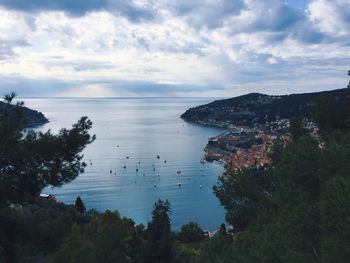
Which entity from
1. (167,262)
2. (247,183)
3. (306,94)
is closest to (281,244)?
(247,183)

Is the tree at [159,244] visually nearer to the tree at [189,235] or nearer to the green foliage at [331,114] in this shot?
the green foliage at [331,114]

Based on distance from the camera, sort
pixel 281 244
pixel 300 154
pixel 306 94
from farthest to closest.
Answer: pixel 306 94
pixel 300 154
pixel 281 244

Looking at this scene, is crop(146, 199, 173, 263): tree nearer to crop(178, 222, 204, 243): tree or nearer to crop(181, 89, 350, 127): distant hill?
crop(178, 222, 204, 243): tree

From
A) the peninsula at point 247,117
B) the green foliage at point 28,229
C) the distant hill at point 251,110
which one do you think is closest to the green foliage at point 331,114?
the green foliage at point 28,229

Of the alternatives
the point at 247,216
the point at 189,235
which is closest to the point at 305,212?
the point at 247,216

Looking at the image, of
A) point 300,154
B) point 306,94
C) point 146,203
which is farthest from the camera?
point 306,94

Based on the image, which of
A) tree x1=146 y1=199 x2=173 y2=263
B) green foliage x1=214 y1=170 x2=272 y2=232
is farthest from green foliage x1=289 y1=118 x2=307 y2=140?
tree x1=146 y1=199 x2=173 y2=263

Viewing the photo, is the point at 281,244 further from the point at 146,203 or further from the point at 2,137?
the point at 146,203

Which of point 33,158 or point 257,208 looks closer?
point 33,158
